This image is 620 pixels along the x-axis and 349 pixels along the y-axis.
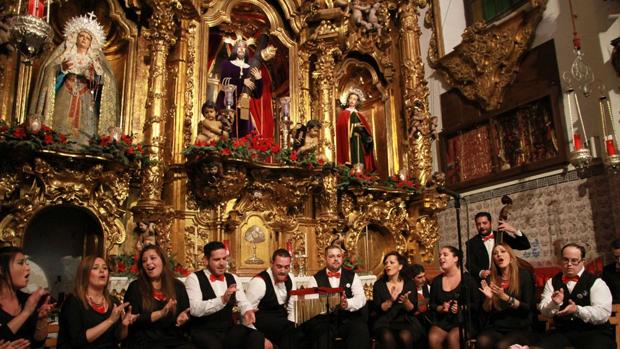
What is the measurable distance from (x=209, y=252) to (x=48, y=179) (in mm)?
3986

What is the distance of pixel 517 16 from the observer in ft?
35.2

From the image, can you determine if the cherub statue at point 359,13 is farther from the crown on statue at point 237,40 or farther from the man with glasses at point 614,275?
the man with glasses at point 614,275

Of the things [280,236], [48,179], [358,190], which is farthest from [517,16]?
[48,179]

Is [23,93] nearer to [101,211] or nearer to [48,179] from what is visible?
[48,179]

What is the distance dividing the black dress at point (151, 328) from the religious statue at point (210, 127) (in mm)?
4555

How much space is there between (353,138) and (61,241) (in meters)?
6.35

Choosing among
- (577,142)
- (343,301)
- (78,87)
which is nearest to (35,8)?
(78,87)

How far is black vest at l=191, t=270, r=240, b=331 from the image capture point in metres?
5.20

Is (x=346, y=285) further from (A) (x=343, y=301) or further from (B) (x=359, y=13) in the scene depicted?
(B) (x=359, y=13)

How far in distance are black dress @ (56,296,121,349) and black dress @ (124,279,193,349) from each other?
0.29 metres

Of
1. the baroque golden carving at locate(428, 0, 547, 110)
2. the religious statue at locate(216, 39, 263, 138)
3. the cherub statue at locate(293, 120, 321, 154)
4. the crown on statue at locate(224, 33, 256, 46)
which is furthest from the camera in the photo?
the crown on statue at locate(224, 33, 256, 46)

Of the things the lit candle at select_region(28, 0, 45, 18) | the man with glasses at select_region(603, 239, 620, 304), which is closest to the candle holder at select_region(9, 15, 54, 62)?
the lit candle at select_region(28, 0, 45, 18)

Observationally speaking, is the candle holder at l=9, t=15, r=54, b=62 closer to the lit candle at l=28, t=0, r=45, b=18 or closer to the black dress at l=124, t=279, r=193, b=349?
the lit candle at l=28, t=0, r=45, b=18

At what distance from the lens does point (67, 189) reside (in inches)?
318
